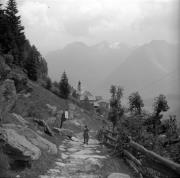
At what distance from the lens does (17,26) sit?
5575cm

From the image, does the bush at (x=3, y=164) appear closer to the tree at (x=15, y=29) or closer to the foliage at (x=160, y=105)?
the foliage at (x=160, y=105)

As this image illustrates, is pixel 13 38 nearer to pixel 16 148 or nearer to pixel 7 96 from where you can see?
pixel 7 96

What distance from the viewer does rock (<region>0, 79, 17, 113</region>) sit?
13.9 meters

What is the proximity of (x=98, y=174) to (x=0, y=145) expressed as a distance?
3.10 m

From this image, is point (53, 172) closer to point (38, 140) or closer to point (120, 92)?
point (38, 140)

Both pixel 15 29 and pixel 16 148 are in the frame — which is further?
pixel 15 29

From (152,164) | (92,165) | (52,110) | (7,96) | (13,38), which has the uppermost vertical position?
(13,38)

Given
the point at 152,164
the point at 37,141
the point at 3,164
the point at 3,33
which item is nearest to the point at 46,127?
the point at 37,141

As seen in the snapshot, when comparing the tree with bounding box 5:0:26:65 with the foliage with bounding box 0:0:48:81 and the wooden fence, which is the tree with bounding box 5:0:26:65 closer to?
the foliage with bounding box 0:0:48:81

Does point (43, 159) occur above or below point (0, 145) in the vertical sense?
below

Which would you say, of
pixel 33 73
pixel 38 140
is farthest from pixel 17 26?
pixel 38 140

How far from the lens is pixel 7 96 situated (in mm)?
14609

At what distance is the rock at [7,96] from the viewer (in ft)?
45.4

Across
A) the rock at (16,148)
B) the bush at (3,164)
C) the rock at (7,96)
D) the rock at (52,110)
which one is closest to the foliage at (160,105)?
the rock at (52,110)
